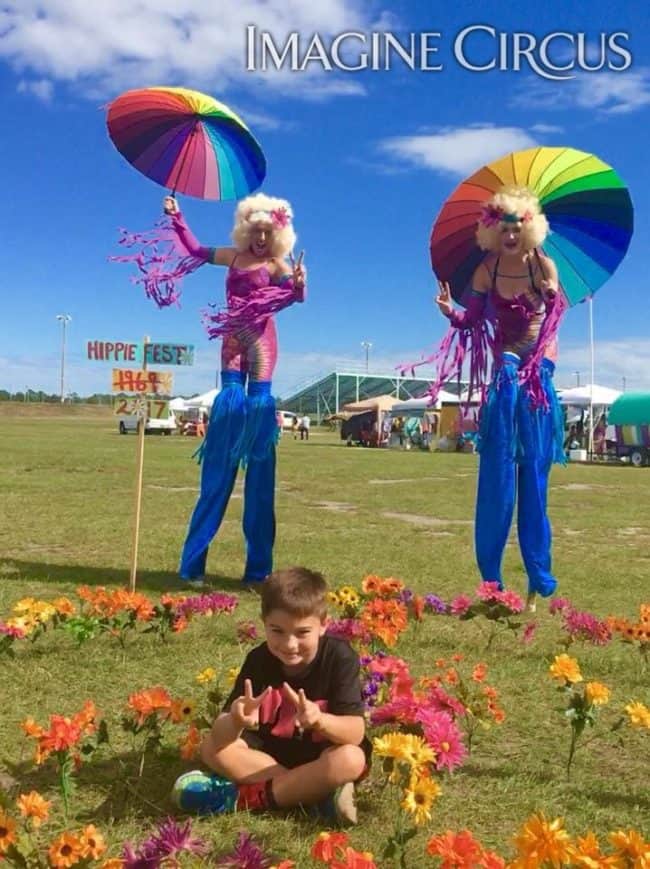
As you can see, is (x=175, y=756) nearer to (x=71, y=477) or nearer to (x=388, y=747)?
(x=388, y=747)

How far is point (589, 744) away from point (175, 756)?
5.01 ft

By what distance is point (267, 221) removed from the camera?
5730mm

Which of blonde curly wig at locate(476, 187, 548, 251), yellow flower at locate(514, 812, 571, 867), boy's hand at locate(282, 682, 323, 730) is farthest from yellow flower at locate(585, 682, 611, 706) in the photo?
blonde curly wig at locate(476, 187, 548, 251)

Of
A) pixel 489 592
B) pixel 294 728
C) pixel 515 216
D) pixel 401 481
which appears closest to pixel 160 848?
pixel 294 728

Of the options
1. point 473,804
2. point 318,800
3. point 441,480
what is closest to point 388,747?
point 318,800

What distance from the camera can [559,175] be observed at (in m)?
5.48

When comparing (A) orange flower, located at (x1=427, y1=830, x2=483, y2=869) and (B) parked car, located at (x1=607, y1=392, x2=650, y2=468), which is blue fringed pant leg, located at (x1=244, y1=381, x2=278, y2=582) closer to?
(A) orange flower, located at (x1=427, y1=830, x2=483, y2=869)

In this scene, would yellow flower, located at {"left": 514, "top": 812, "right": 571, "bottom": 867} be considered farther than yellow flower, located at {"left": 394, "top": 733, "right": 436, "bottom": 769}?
No

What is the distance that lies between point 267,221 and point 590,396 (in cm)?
2377

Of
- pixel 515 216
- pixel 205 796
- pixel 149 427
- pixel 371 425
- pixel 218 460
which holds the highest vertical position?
pixel 515 216

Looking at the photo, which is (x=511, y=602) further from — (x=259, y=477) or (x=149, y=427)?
(x=149, y=427)

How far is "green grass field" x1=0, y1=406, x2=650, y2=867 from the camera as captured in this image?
2.65 metres

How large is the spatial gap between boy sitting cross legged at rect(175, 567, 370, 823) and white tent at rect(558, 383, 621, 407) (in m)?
26.0

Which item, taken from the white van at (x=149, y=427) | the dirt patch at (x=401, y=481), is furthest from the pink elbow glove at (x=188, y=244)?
the white van at (x=149, y=427)
